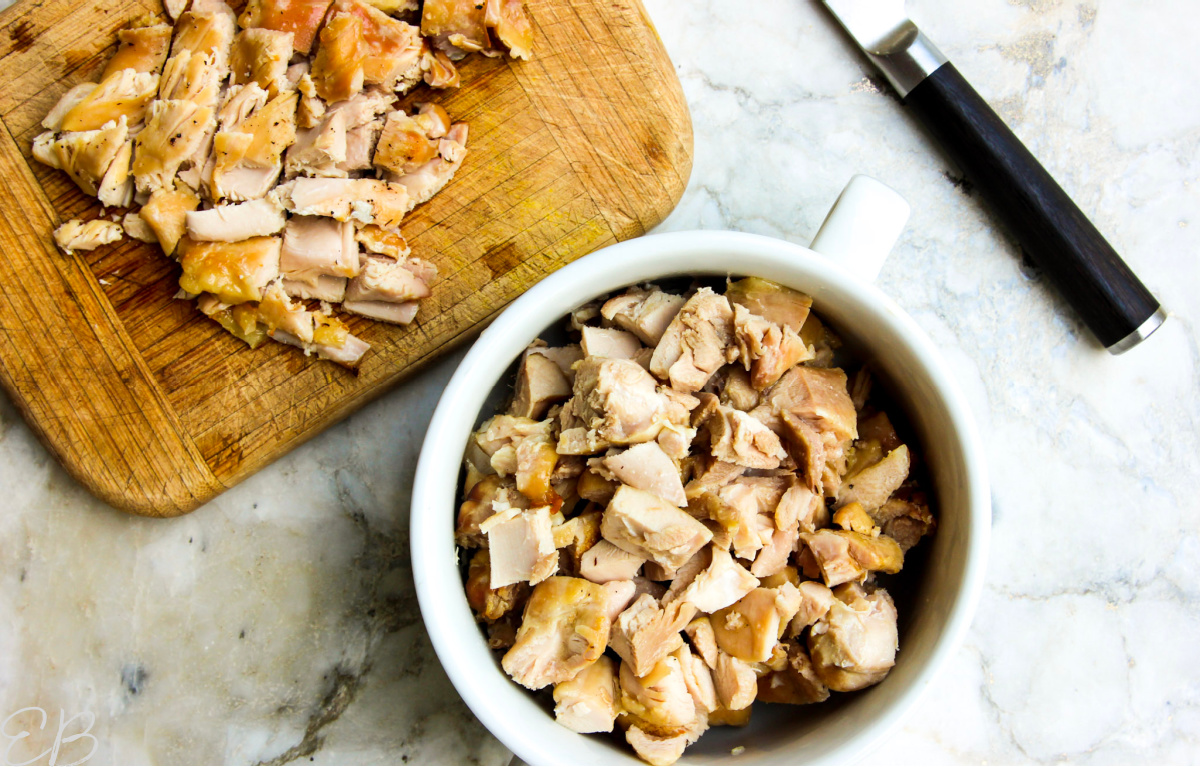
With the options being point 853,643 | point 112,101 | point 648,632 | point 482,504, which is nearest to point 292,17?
point 112,101

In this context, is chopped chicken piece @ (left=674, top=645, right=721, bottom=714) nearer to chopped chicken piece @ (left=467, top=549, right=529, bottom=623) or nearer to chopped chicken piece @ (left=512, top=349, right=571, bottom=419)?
chopped chicken piece @ (left=467, top=549, right=529, bottom=623)

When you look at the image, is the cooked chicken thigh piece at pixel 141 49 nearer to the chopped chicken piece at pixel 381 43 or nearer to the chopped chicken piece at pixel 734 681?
the chopped chicken piece at pixel 381 43

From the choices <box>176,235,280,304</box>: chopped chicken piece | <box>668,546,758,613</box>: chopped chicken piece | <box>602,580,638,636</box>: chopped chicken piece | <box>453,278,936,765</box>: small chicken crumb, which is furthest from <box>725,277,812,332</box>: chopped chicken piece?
<box>176,235,280,304</box>: chopped chicken piece

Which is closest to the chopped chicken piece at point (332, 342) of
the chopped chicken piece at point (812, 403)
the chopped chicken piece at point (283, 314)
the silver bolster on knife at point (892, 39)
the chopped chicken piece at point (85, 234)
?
the chopped chicken piece at point (283, 314)

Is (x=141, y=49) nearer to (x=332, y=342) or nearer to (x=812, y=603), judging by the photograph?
(x=332, y=342)

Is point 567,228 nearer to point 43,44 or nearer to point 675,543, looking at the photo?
point 675,543

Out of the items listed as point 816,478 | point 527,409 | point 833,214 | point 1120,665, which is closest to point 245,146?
point 527,409
